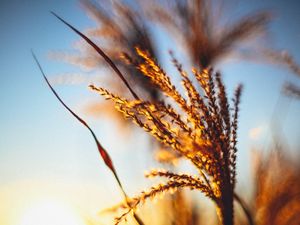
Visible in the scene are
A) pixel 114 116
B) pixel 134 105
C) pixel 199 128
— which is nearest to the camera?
pixel 134 105

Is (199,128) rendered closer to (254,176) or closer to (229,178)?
(229,178)

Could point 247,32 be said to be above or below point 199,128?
above

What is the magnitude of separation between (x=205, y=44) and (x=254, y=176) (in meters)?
1.22

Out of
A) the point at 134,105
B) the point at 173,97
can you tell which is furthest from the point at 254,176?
the point at 134,105

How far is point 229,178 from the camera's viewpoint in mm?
893

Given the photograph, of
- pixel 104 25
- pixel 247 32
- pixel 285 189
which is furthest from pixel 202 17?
pixel 285 189

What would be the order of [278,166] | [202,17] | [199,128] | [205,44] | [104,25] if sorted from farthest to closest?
[104,25] → [202,17] → [205,44] → [278,166] → [199,128]

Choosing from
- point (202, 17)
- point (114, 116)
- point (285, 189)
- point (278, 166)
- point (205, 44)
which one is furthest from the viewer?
point (114, 116)

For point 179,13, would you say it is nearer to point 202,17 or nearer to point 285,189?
point 202,17

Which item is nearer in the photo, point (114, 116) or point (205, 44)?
point (205, 44)

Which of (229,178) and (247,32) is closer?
(229,178)

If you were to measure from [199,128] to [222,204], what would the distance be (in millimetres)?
250

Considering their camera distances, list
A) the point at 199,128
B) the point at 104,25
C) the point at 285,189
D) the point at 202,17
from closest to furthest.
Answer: the point at 199,128 < the point at 285,189 < the point at 202,17 < the point at 104,25

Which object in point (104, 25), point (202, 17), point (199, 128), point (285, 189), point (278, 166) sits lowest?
point (285, 189)
